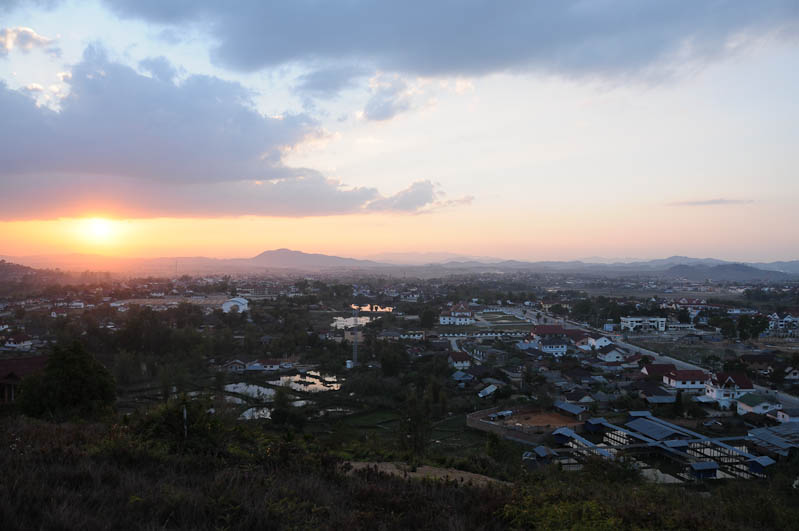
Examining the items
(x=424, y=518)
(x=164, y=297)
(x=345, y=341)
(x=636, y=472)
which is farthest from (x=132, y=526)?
(x=164, y=297)

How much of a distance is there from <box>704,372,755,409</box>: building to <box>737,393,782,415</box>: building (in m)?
0.62

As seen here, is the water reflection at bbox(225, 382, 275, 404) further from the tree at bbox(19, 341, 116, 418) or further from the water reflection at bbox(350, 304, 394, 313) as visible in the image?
the water reflection at bbox(350, 304, 394, 313)

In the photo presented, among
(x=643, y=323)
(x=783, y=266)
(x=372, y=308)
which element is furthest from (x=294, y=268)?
(x=783, y=266)

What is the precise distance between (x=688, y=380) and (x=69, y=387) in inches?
726

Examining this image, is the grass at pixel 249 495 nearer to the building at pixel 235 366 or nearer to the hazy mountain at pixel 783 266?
the building at pixel 235 366

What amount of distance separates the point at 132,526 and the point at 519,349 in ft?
74.6

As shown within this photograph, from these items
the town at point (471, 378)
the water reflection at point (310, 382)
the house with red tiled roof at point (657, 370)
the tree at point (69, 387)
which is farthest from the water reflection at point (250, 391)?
the house with red tiled roof at point (657, 370)

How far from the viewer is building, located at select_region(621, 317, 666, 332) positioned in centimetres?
3322

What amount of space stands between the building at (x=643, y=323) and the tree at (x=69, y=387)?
106ft

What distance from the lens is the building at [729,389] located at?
50.9 feet

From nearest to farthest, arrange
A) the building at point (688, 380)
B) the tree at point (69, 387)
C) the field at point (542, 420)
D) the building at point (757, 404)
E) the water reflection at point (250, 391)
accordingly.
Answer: the tree at point (69, 387), the field at point (542, 420), the building at point (757, 404), the water reflection at point (250, 391), the building at point (688, 380)

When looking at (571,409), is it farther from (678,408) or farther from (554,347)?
(554,347)

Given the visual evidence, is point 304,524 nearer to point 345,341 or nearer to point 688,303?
point 345,341

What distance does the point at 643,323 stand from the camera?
3359 cm
